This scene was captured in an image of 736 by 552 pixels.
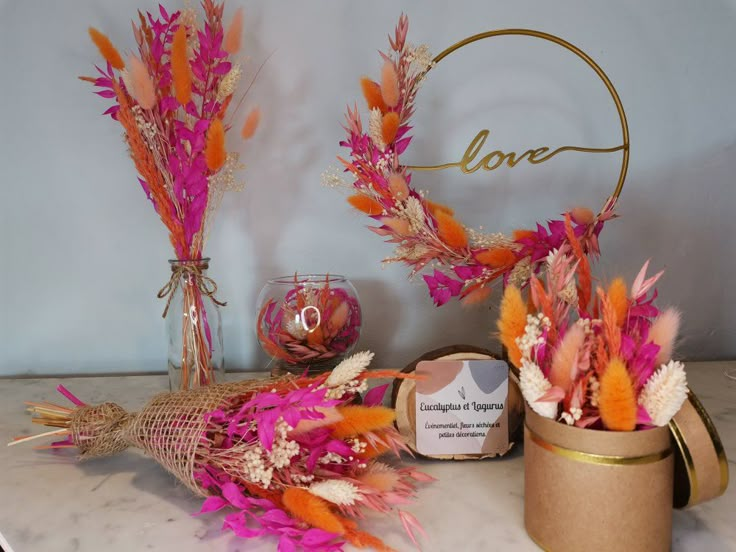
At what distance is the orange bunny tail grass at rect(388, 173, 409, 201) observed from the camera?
81cm

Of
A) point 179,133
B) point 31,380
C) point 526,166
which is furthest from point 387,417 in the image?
point 31,380

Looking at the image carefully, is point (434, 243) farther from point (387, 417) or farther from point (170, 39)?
point (170, 39)

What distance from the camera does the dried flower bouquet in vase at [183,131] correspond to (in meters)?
0.78

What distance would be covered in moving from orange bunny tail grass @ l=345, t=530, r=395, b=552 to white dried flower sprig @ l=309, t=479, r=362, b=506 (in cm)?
3

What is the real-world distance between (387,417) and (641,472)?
25 centimetres

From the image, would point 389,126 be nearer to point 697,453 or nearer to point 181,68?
point 181,68

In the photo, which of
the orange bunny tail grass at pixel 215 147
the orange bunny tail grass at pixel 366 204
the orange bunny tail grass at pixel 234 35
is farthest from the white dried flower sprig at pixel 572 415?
the orange bunny tail grass at pixel 234 35

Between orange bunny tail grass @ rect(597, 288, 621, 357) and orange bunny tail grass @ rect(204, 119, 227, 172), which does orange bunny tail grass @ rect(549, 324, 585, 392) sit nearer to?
orange bunny tail grass @ rect(597, 288, 621, 357)

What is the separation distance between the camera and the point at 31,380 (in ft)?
3.57

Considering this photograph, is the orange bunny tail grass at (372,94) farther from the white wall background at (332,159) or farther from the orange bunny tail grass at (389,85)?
the white wall background at (332,159)

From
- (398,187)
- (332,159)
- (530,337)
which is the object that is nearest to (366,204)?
(398,187)

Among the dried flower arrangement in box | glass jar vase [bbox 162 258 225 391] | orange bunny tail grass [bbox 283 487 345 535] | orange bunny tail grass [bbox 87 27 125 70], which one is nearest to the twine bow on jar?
glass jar vase [bbox 162 258 225 391]

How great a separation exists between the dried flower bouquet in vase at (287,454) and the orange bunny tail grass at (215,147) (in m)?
0.30

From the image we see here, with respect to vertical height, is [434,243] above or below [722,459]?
above
